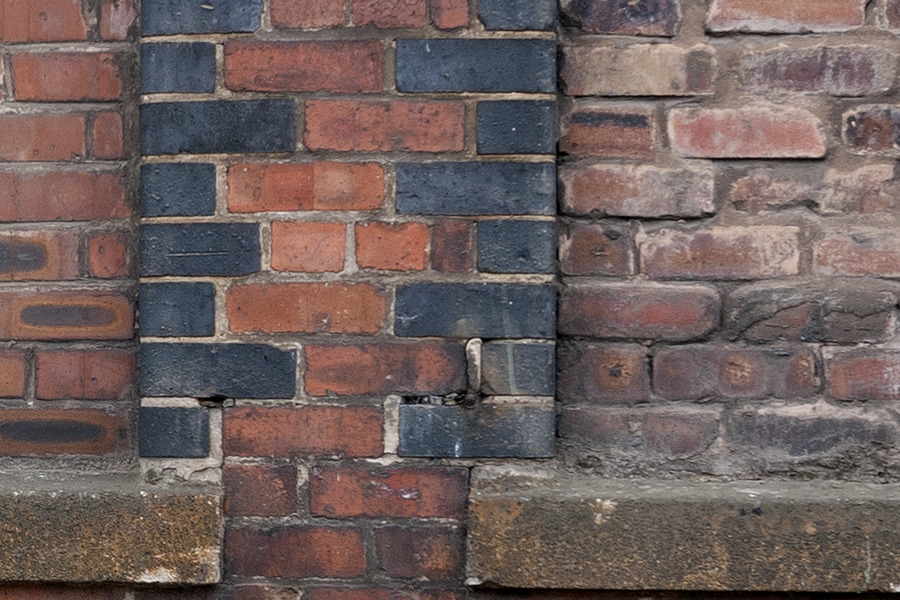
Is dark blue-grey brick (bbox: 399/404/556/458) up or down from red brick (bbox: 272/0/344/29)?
down

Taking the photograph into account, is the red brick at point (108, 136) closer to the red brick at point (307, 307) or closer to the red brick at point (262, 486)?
the red brick at point (307, 307)

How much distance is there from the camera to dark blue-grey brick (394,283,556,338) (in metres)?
1.59

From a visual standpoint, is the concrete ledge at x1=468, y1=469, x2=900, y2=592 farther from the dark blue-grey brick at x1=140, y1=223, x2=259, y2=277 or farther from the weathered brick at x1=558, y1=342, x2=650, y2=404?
the dark blue-grey brick at x1=140, y1=223, x2=259, y2=277

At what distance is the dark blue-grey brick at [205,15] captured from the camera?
5.20ft

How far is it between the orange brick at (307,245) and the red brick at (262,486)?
341mm

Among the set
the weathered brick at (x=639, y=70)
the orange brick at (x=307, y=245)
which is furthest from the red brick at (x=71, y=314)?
the weathered brick at (x=639, y=70)

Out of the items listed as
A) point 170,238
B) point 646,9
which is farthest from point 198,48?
point 646,9

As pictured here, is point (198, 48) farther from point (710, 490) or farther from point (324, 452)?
point (710, 490)

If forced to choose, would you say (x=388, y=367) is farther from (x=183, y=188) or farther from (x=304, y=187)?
(x=183, y=188)

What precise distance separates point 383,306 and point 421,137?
0.94 feet

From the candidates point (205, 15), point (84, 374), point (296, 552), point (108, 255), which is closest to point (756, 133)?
point (205, 15)

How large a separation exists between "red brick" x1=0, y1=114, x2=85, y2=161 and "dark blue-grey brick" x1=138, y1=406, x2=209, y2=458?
1.67 feet

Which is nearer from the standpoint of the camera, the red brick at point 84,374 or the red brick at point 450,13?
the red brick at point 450,13

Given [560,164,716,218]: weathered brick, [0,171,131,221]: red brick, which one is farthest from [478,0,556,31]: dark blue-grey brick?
[0,171,131,221]: red brick
